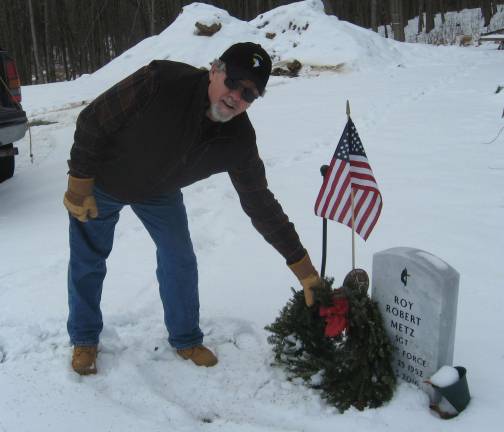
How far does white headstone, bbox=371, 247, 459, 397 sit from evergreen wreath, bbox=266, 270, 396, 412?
0.19ft

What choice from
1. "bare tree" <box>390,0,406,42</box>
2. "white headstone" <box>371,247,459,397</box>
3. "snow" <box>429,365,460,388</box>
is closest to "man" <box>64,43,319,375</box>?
"white headstone" <box>371,247,459,397</box>

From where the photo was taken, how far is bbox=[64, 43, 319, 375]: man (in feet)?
7.13

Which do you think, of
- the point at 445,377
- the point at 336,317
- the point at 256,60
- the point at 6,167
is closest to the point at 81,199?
the point at 256,60

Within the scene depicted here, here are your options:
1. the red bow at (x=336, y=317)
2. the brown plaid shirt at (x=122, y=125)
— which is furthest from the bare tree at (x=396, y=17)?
the red bow at (x=336, y=317)

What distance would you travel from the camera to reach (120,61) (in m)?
16.7

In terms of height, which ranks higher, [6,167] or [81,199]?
[81,199]

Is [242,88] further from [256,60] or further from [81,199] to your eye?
[81,199]

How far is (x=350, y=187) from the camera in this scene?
8.41 ft

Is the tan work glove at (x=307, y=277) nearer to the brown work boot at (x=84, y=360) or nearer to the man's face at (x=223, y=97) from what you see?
the man's face at (x=223, y=97)

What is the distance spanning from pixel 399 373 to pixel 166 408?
1.03 m

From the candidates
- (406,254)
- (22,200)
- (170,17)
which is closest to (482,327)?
(406,254)

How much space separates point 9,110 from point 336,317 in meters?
3.96

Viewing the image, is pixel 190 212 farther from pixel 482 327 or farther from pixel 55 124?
pixel 55 124

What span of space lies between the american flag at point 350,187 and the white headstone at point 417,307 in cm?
29
